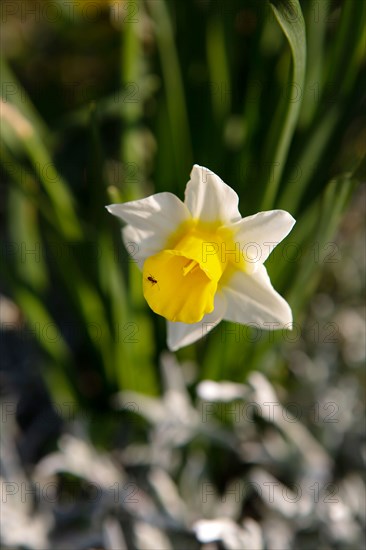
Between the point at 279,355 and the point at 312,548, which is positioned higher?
the point at 279,355

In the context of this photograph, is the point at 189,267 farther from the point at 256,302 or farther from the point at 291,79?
the point at 291,79

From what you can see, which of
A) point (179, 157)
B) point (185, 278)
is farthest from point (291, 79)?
point (179, 157)

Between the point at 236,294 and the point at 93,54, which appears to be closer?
the point at 236,294

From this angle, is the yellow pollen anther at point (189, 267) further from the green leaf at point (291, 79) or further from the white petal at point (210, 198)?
the green leaf at point (291, 79)

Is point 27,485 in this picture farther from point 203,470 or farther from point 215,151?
point 215,151

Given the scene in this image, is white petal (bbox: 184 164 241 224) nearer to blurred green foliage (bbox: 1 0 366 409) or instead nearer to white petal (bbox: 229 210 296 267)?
white petal (bbox: 229 210 296 267)

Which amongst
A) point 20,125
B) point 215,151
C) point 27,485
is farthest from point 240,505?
point 20,125
